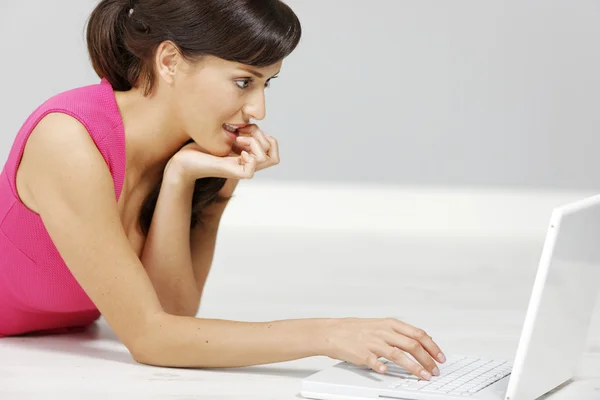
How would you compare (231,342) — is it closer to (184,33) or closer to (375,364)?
(375,364)

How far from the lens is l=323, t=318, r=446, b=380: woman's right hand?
1.91 metres

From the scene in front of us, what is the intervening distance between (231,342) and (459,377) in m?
0.43

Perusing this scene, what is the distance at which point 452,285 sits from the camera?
144 inches

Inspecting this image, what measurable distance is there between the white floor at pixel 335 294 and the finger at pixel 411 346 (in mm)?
217

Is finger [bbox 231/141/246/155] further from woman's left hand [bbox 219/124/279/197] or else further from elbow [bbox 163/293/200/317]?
elbow [bbox 163/293/200/317]

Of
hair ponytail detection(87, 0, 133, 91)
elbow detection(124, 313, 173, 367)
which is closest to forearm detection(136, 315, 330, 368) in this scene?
elbow detection(124, 313, 173, 367)

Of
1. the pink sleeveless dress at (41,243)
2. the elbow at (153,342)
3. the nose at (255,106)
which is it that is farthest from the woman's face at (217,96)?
the elbow at (153,342)

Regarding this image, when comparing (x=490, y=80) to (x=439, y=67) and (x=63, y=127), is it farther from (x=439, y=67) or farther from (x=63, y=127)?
(x=63, y=127)

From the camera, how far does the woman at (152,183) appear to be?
2.07 m

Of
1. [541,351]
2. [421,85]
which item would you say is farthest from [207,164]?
[421,85]

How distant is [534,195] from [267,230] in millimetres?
1330

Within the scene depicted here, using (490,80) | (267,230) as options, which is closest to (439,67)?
(490,80)

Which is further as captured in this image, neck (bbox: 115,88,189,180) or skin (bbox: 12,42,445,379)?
neck (bbox: 115,88,189,180)

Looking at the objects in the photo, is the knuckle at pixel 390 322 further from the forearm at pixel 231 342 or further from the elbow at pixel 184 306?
the elbow at pixel 184 306
